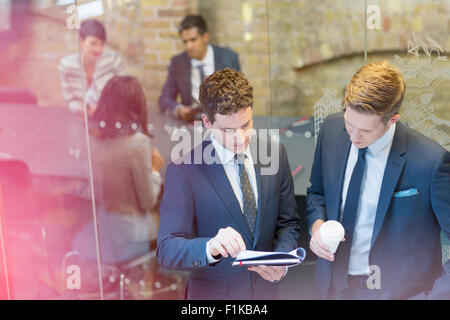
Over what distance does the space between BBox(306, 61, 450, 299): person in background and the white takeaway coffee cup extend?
0.11 ft

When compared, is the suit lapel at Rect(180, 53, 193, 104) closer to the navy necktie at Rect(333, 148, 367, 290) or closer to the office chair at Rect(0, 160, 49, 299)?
the office chair at Rect(0, 160, 49, 299)

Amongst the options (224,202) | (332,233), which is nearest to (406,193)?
(332,233)

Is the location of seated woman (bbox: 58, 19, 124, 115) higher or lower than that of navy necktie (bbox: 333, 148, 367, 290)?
higher

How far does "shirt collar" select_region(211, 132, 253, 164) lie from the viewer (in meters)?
2.10

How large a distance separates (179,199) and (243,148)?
0.32 m

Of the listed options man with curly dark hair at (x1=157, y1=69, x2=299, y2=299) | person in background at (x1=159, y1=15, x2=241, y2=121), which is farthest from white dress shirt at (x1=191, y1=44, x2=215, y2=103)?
man with curly dark hair at (x1=157, y1=69, x2=299, y2=299)

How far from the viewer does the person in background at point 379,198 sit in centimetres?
197

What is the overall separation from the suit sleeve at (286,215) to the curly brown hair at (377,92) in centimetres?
37

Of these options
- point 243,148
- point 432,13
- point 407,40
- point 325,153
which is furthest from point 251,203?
point 432,13

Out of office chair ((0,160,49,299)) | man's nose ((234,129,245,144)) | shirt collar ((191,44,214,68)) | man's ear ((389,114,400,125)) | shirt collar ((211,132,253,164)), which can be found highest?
shirt collar ((191,44,214,68))

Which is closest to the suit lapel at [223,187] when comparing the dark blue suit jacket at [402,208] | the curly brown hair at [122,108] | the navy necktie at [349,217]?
the dark blue suit jacket at [402,208]

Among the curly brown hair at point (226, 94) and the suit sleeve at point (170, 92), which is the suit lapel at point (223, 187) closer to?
the curly brown hair at point (226, 94)

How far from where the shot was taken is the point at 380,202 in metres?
2.09

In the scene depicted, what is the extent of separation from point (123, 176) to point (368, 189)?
59.5 inches
